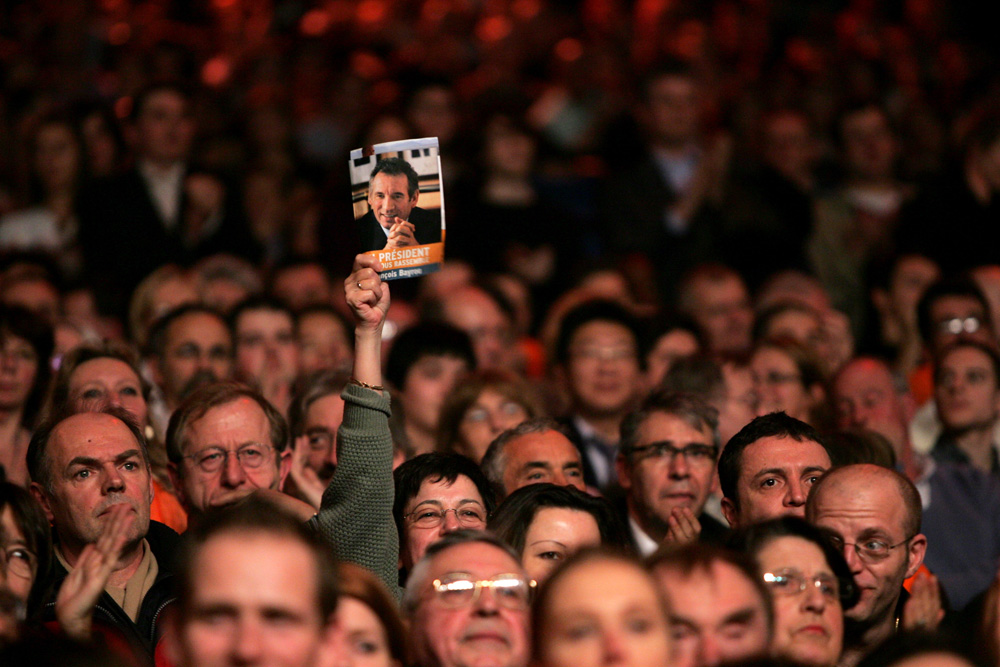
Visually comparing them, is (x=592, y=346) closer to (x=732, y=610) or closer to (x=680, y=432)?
(x=680, y=432)

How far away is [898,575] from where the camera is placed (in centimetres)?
450

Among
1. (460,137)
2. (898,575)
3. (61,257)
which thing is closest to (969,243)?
(460,137)

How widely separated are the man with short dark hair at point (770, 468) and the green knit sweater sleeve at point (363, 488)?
4.30 ft

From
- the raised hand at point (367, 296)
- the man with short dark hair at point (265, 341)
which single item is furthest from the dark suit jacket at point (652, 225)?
the raised hand at point (367, 296)

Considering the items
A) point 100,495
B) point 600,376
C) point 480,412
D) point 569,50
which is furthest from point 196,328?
point 569,50

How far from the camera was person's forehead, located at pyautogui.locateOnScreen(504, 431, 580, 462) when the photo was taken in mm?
5336

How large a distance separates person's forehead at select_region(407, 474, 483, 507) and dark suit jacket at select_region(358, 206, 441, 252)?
0.80 meters

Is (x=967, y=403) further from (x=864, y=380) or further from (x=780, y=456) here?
(x=780, y=456)

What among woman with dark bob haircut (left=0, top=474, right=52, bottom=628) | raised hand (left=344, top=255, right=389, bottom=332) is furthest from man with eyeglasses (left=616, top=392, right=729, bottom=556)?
woman with dark bob haircut (left=0, top=474, right=52, bottom=628)

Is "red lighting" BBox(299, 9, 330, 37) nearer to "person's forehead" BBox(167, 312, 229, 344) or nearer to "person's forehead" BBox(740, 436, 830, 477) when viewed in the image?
"person's forehead" BBox(167, 312, 229, 344)

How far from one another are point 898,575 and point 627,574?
1.48 meters

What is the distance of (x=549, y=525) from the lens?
448cm

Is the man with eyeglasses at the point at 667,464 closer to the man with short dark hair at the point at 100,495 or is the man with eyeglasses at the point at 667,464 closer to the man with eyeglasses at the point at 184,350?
the man with short dark hair at the point at 100,495

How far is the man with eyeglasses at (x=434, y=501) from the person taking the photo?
461 cm
